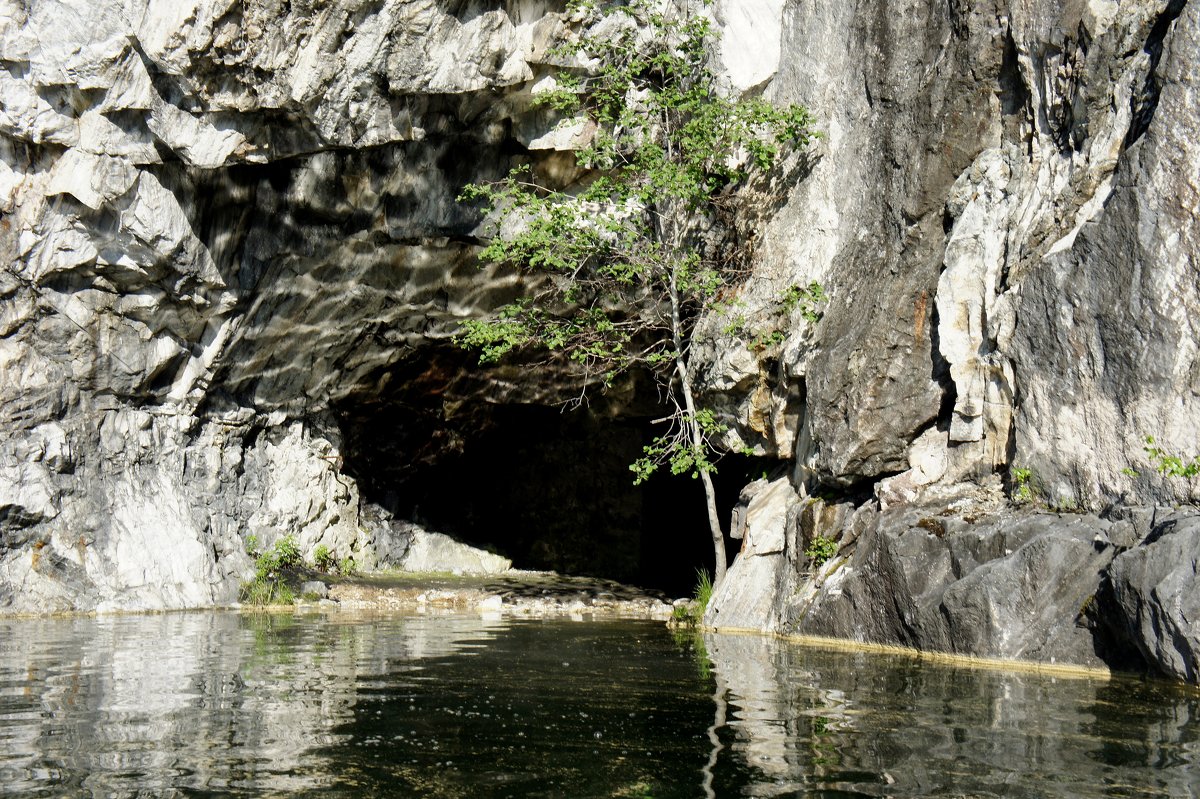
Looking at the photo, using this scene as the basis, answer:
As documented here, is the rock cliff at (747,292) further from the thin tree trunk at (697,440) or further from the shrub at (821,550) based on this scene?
the thin tree trunk at (697,440)

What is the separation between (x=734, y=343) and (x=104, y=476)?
32.9 ft

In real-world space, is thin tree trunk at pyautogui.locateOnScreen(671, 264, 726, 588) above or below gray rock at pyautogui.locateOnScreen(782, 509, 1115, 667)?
above

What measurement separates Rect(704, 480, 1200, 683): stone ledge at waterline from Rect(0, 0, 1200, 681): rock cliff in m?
0.04

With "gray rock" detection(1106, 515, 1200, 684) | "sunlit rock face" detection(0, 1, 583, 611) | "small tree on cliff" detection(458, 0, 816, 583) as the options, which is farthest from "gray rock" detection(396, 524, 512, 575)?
"gray rock" detection(1106, 515, 1200, 684)

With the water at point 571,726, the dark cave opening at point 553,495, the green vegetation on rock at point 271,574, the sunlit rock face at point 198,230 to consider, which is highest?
the sunlit rock face at point 198,230

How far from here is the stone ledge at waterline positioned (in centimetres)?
846

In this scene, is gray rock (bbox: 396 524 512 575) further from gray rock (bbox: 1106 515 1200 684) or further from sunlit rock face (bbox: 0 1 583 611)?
gray rock (bbox: 1106 515 1200 684)

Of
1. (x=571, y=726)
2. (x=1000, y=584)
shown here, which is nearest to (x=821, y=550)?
(x=1000, y=584)

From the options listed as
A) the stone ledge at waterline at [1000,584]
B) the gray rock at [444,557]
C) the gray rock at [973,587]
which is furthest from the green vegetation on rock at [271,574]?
the gray rock at [973,587]

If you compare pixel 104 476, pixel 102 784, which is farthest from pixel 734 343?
pixel 102 784

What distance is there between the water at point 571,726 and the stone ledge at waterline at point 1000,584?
548mm

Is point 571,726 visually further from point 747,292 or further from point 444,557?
point 444,557

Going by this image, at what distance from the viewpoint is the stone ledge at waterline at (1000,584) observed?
27.8 feet

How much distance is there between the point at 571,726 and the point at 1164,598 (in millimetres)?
4555
